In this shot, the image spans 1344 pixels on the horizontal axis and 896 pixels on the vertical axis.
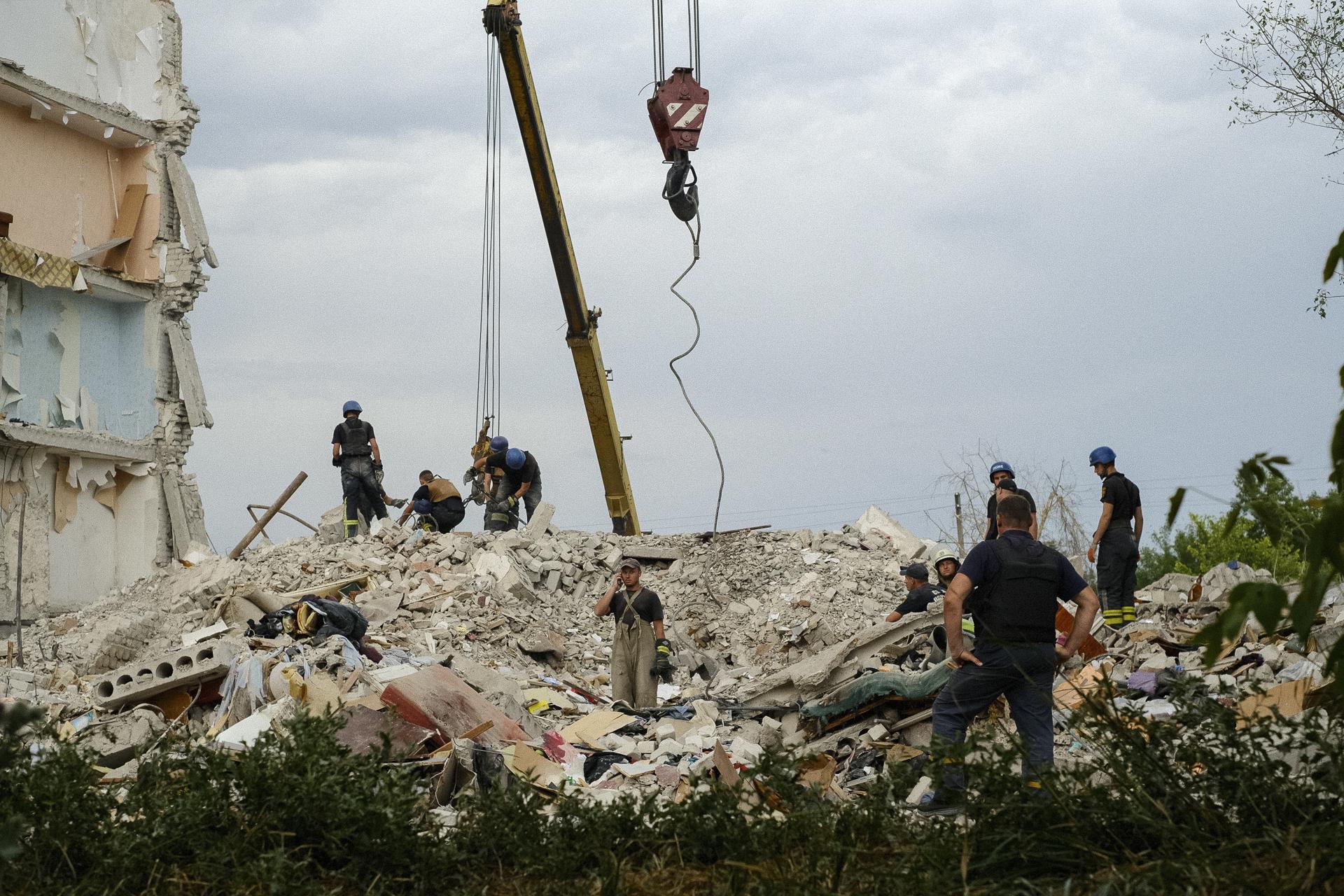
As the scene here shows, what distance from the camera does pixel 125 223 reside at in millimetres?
19500

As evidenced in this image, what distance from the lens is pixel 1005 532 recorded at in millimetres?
6410

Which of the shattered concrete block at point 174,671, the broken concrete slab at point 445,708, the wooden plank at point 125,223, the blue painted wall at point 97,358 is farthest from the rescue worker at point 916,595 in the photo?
the wooden plank at point 125,223

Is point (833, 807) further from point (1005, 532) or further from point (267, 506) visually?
point (267, 506)

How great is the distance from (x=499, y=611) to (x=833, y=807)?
36.5ft

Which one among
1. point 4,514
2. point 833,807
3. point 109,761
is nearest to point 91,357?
point 4,514

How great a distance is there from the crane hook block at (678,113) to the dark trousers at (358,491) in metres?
6.39

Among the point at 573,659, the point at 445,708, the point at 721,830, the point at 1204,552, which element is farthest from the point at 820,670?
the point at 1204,552

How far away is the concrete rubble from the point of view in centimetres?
850

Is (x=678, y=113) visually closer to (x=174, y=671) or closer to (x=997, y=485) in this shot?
(x=997, y=485)

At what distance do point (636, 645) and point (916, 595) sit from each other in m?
2.60

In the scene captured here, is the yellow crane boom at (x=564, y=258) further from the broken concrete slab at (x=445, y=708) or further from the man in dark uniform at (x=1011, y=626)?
the man in dark uniform at (x=1011, y=626)

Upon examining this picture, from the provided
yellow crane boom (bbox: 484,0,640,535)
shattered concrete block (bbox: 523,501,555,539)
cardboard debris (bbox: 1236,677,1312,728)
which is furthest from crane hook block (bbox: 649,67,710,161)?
cardboard debris (bbox: 1236,677,1312,728)

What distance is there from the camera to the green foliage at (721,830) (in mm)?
4012

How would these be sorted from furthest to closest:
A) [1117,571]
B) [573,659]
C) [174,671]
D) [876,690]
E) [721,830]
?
[573,659] < [1117,571] < [174,671] < [876,690] < [721,830]
